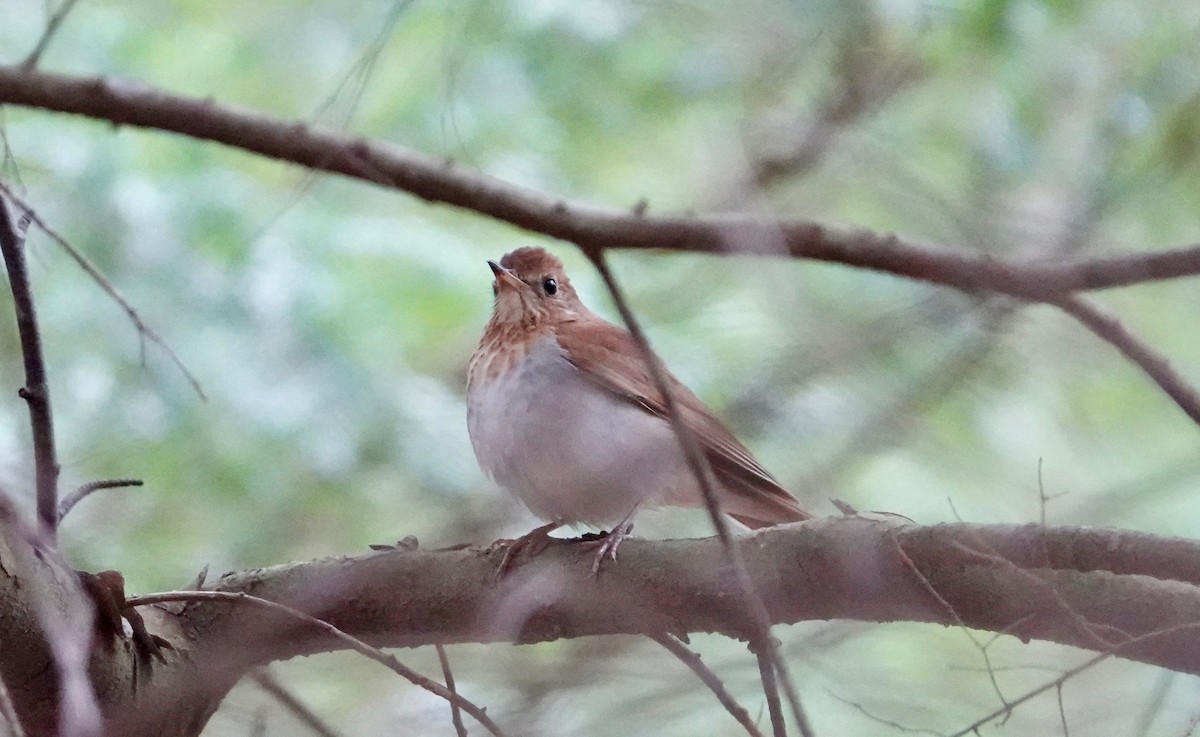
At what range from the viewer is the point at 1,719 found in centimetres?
138

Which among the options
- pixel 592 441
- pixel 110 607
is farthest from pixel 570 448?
pixel 110 607

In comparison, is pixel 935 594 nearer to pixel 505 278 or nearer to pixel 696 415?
pixel 696 415

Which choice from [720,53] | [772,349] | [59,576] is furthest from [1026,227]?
[59,576]

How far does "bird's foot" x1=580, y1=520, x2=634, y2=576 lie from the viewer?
2.09 metres

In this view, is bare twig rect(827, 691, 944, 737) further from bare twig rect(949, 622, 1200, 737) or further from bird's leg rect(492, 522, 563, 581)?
bird's leg rect(492, 522, 563, 581)

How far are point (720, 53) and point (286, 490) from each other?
161 centimetres

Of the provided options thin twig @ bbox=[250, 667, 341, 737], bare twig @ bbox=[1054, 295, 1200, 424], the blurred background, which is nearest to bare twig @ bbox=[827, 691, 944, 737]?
the blurred background

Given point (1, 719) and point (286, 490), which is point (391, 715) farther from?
point (286, 490)

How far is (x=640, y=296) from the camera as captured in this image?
3037 mm

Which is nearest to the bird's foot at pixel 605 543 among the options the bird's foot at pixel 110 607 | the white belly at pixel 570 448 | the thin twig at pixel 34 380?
the white belly at pixel 570 448

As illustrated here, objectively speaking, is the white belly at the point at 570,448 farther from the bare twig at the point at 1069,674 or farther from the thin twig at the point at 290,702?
the bare twig at the point at 1069,674

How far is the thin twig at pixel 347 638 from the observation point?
1.77 meters

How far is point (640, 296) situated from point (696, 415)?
507mm

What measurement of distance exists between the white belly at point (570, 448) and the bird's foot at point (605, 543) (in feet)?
0.89
